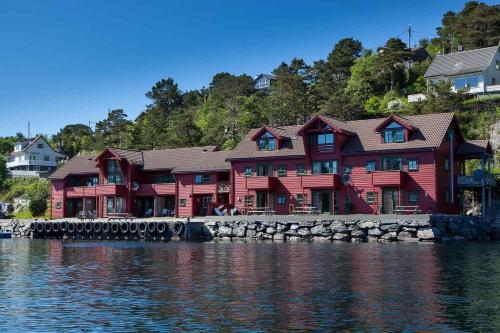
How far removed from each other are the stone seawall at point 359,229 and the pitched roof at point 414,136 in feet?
25.1

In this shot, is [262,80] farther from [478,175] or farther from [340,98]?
[478,175]

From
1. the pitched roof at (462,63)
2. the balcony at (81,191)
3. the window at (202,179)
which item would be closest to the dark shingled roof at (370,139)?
the window at (202,179)

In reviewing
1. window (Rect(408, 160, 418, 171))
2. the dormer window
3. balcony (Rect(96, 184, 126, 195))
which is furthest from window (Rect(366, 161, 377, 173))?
balcony (Rect(96, 184, 126, 195))

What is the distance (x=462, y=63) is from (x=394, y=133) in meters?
37.2

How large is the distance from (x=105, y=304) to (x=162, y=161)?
173 ft

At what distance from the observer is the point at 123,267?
1305 inches

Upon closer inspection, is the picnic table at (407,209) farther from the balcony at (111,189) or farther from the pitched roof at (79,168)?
the pitched roof at (79,168)

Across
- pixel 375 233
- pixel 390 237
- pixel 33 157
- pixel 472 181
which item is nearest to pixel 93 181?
pixel 375 233

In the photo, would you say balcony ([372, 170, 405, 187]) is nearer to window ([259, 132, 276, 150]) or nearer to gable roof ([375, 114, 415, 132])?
gable roof ([375, 114, 415, 132])

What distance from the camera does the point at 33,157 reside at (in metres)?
127

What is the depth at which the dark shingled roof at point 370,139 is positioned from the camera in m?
55.5

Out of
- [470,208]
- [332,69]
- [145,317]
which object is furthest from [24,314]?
[332,69]

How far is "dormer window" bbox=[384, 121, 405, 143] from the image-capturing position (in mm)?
56781

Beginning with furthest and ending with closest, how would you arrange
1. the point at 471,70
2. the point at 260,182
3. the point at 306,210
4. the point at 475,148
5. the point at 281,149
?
1. the point at 471,70
2. the point at 281,149
3. the point at 260,182
4. the point at 306,210
5. the point at 475,148
